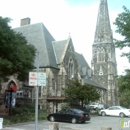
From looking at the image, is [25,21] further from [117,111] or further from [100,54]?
[100,54]

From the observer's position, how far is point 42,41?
133 ft

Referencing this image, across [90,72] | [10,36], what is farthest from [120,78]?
[90,72]

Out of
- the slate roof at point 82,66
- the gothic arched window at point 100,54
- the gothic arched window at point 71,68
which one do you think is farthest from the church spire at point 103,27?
the gothic arched window at point 71,68

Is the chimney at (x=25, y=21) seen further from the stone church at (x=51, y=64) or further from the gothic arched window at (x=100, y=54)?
the gothic arched window at (x=100, y=54)

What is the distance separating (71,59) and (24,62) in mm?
19370

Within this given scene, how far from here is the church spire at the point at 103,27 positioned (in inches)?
3009

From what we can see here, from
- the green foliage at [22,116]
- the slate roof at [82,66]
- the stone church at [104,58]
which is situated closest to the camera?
the green foliage at [22,116]

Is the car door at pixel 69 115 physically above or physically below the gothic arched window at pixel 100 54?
below

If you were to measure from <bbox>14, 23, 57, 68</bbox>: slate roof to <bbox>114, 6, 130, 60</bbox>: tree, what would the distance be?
23.4 metres

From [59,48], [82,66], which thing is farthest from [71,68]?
[82,66]

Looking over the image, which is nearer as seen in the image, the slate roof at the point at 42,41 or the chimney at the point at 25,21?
the slate roof at the point at 42,41

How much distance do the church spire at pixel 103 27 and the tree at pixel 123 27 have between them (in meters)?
A: 62.3

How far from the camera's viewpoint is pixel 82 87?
34.3 meters

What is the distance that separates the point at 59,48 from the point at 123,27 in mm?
28055
